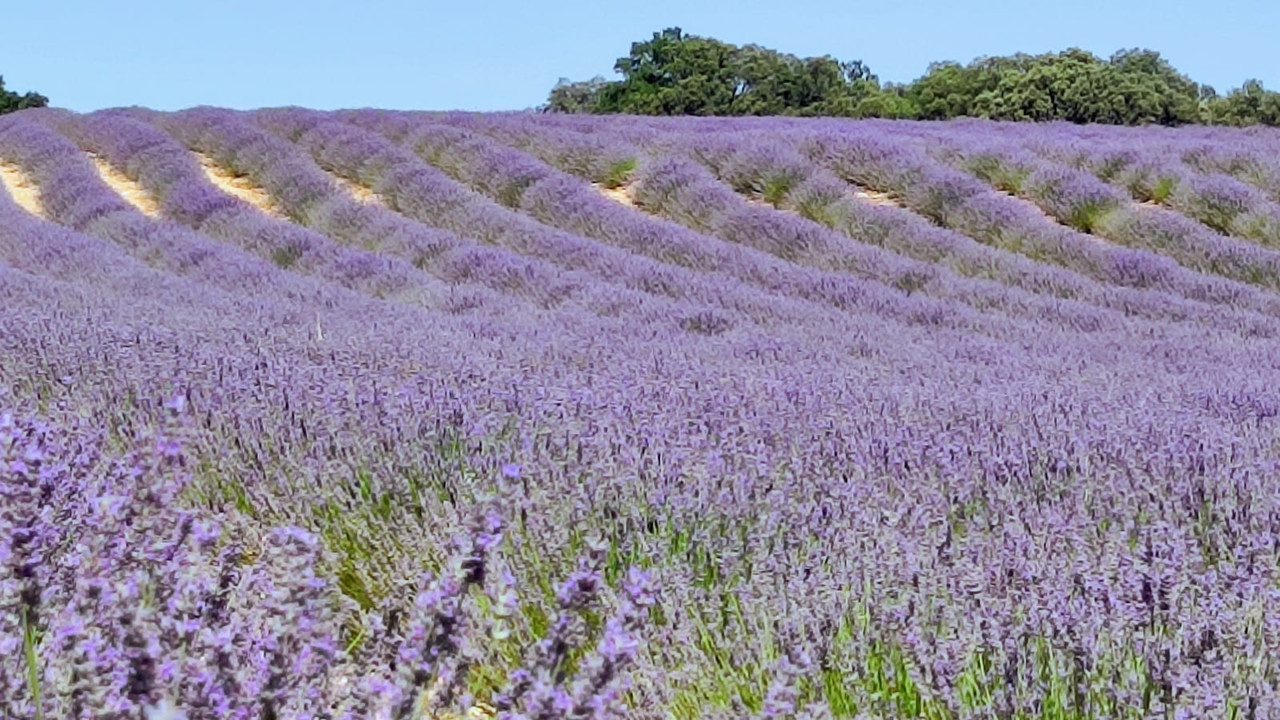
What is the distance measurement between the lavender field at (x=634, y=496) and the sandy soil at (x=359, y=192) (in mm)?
3438

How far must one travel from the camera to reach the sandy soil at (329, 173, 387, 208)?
11.2 meters

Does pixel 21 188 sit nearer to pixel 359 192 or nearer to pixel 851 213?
pixel 359 192

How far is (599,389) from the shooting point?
3.29 meters

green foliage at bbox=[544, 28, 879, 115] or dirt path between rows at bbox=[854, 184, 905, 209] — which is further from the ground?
green foliage at bbox=[544, 28, 879, 115]

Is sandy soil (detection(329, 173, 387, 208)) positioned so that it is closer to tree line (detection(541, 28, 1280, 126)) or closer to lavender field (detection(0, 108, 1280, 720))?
lavender field (detection(0, 108, 1280, 720))

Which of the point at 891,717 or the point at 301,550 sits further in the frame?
the point at 891,717

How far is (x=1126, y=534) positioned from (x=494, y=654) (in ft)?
2.91

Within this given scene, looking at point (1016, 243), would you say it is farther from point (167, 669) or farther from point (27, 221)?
point (167, 669)

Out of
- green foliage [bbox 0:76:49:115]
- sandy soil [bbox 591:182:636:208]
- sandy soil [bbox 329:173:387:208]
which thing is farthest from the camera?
green foliage [bbox 0:76:49:115]

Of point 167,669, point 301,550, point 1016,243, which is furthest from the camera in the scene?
point 1016,243

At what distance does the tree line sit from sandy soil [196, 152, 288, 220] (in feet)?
59.9

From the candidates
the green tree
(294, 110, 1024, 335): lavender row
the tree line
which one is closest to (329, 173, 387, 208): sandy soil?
(294, 110, 1024, 335): lavender row

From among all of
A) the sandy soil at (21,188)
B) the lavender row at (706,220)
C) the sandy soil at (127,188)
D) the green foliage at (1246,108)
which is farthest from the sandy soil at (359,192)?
the green foliage at (1246,108)

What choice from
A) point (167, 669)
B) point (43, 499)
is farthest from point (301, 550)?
point (43, 499)
